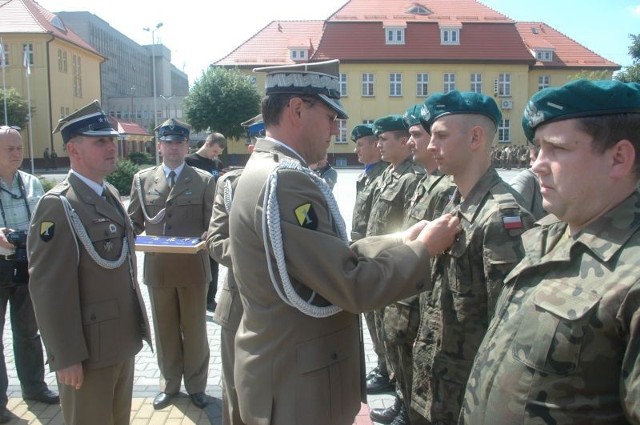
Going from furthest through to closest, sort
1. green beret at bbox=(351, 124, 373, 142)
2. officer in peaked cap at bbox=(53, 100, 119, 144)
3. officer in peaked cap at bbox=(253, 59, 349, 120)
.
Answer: green beret at bbox=(351, 124, 373, 142) < officer in peaked cap at bbox=(53, 100, 119, 144) < officer in peaked cap at bbox=(253, 59, 349, 120)

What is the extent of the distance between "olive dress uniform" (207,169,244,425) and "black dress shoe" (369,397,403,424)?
5.01 feet

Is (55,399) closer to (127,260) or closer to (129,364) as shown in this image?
(129,364)

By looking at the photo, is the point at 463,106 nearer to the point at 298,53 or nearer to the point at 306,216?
the point at 306,216

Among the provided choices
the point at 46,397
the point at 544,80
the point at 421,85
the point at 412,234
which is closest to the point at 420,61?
the point at 421,85

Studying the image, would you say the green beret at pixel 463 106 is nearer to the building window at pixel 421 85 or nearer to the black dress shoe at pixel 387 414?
the black dress shoe at pixel 387 414

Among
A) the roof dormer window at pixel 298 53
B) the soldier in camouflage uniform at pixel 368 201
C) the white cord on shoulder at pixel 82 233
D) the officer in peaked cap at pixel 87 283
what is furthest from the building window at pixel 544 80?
the white cord on shoulder at pixel 82 233

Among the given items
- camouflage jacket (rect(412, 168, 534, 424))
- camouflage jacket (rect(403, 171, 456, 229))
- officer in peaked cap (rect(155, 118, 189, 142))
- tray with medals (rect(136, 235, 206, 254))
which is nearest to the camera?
camouflage jacket (rect(412, 168, 534, 424))

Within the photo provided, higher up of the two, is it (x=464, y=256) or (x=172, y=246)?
(x=464, y=256)

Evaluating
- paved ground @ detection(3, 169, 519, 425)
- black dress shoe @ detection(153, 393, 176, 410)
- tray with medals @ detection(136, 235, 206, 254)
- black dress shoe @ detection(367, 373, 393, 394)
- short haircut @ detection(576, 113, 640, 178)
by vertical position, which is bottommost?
black dress shoe @ detection(367, 373, 393, 394)

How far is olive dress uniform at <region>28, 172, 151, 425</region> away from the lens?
287 centimetres

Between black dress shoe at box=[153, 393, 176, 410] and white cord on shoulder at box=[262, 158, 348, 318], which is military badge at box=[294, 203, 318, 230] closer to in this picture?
white cord on shoulder at box=[262, 158, 348, 318]

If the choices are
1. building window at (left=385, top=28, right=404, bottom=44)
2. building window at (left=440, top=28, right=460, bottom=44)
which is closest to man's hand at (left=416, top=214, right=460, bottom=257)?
building window at (left=385, top=28, right=404, bottom=44)

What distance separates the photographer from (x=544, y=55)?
45562 mm

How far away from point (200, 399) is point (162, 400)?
→ 31cm
